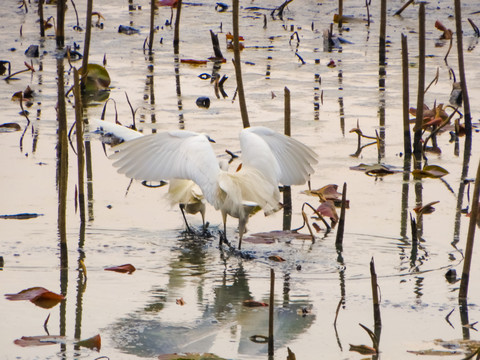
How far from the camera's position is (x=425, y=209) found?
5652mm

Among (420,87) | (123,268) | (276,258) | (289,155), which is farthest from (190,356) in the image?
(420,87)

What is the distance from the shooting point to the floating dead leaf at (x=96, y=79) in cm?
890

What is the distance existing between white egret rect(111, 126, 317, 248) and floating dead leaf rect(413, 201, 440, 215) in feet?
2.73

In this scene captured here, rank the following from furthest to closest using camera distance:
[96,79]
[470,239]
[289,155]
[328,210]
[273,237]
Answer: [96,79] < [289,155] < [328,210] < [273,237] < [470,239]

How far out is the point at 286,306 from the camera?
434 centimetres

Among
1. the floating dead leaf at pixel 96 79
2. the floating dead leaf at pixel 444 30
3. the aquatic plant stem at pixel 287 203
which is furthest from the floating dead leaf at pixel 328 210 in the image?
the floating dead leaf at pixel 444 30

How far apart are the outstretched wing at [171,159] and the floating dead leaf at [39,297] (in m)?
1.06

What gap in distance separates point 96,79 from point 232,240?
3974mm

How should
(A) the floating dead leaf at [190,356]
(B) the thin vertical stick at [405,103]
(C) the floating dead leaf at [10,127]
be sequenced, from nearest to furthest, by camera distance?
(A) the floating dead leaf at [190,356] < (B) the thin vertical stick at [405,103] < (C) the floating dead leaf at [10,127]

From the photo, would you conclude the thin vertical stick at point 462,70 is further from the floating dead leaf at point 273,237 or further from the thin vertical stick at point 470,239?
the thin vertical stick at point 470,239

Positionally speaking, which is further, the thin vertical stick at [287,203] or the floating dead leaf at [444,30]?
the floating dead leaf at [444,30]

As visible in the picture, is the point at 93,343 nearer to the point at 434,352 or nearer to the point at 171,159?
the point at 434,352

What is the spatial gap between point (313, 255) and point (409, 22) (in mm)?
7989

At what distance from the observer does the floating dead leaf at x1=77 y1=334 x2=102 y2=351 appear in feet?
12.5
